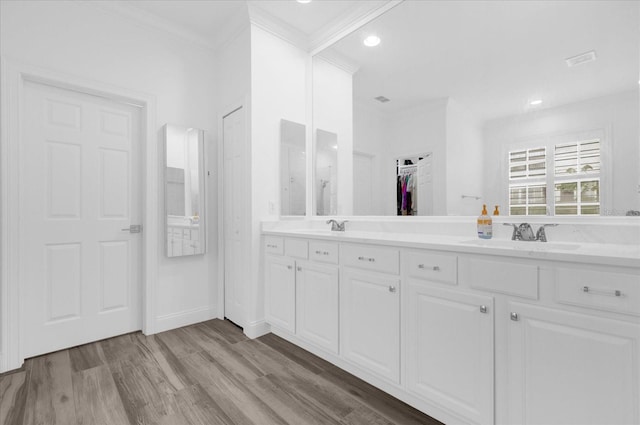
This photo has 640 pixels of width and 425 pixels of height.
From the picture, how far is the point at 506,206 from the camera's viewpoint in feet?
5.99

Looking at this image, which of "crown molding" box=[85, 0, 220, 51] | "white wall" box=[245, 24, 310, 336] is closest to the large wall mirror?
"white wall" box=[245, 24, 310, 336]

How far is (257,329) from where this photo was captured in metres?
2.69

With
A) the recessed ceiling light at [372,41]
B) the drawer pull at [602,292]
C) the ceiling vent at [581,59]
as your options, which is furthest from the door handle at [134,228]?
the ceiling vent at [581,59]

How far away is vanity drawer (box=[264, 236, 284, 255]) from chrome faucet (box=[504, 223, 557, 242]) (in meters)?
1.61

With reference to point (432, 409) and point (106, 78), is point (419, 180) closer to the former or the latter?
point (432, 409)

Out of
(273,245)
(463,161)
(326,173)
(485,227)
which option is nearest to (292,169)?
(326,173)

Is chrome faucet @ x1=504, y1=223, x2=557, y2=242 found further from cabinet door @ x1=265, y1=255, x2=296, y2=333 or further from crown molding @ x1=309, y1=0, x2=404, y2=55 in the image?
crown molding @ x1=309, y1=0, x2=404, y2=55

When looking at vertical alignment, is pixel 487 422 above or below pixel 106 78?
below

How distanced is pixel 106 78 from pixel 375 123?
2.27 meters

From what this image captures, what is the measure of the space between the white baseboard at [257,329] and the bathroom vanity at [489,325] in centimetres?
77

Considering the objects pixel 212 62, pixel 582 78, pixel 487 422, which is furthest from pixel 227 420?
pixel 212 62

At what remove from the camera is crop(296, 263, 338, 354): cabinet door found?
2.05 meters

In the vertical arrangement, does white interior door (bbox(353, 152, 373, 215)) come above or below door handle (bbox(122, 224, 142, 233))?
above

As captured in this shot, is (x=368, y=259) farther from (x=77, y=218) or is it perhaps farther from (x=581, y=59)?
(x=77, y=218)
